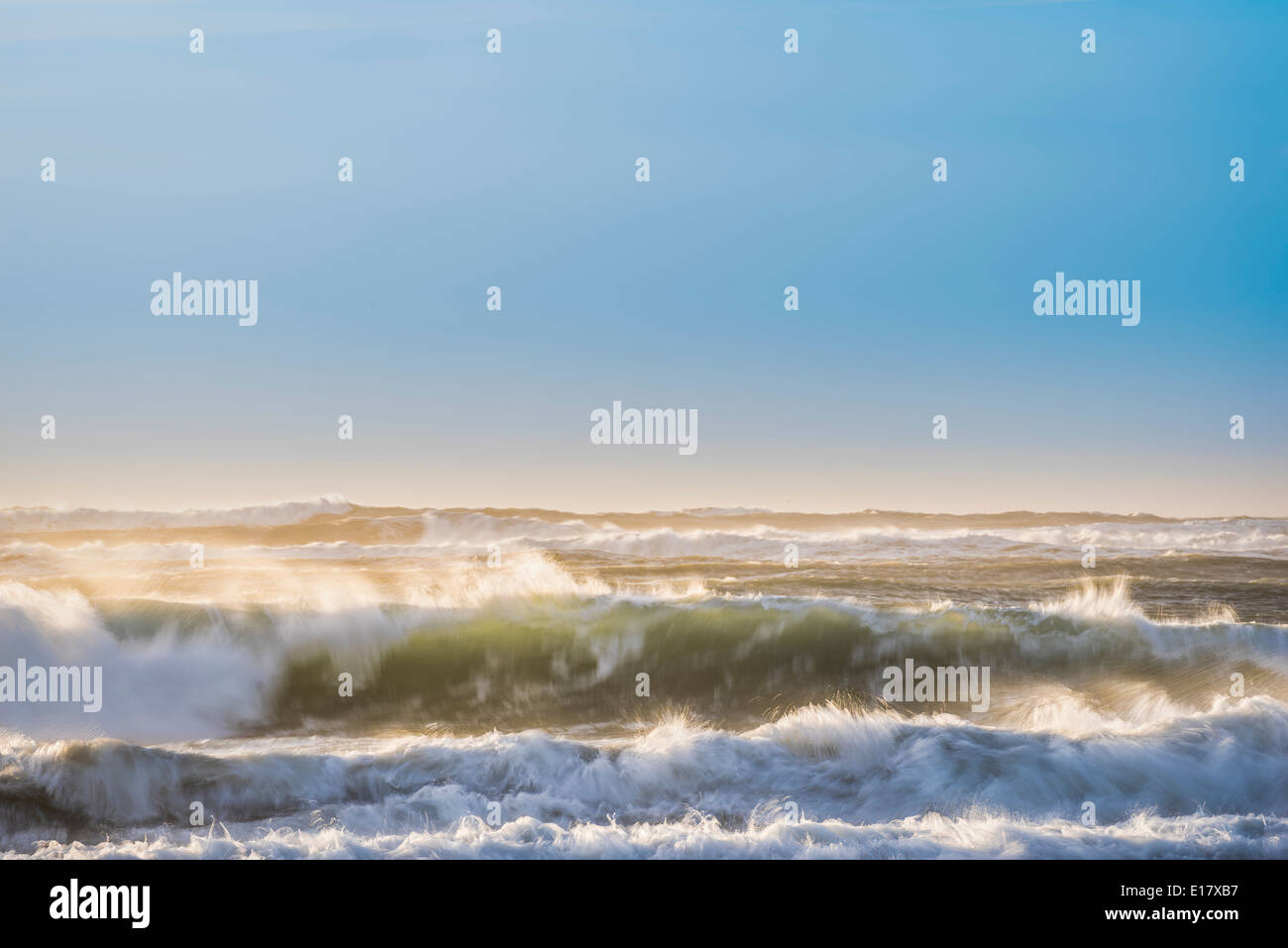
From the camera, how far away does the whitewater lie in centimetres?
668

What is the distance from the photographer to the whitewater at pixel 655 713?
263 inches

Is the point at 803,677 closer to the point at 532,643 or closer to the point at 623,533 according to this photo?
the point at 532,643

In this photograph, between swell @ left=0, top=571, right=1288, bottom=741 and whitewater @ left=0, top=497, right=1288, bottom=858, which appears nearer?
whitewater @ left=0, top=497, right=1288, bottom=858

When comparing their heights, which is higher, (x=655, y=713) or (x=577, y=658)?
(x=577, y=658)

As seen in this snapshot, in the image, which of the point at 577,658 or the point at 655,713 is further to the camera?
the point at 577,658

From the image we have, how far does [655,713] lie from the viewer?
1053cm

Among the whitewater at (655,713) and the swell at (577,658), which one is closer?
the whitewater at (655,713)
